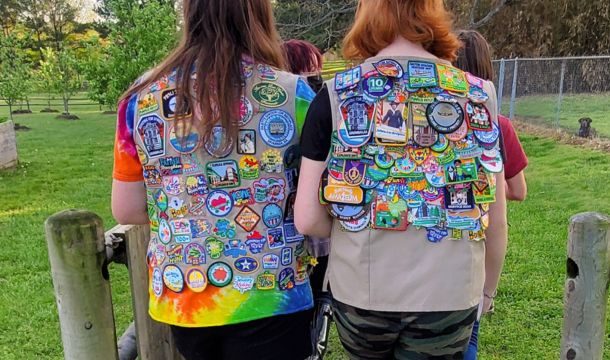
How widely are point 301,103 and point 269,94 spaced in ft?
0.33

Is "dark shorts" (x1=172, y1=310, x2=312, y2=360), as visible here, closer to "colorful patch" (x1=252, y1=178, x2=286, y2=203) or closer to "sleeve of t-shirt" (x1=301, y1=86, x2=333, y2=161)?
"colorful patch" (x1=252, y1=178, x2=286, y2=203)

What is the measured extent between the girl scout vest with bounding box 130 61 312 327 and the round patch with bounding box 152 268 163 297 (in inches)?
0.6

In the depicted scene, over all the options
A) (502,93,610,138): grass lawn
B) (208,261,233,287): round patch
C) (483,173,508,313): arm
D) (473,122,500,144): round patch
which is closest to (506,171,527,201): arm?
(483,173,508,313): arm

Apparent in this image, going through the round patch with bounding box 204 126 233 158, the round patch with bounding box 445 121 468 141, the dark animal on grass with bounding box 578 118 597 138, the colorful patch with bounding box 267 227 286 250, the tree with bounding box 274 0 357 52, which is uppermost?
the tree with bounding box 274 0 357 52

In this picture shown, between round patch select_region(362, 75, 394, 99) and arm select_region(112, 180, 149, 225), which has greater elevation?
round patch select_region(362, 75, 394, 99)

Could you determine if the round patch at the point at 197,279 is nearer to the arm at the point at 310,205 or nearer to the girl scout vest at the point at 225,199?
the girl scout vest at the point at 225,199

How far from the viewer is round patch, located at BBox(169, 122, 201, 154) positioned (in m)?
1.64

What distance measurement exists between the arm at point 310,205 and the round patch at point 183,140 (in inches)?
12.3

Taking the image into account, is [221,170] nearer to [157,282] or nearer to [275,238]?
[275,238]

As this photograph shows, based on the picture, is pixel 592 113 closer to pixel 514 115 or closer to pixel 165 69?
pixel 514 115

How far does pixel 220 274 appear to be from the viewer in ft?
5.53

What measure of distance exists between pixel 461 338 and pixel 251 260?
0.63 m

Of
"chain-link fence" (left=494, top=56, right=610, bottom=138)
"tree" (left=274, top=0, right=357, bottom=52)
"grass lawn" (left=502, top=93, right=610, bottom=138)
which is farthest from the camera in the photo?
"tree" (left=274, top=0, right=357, bottom=52)

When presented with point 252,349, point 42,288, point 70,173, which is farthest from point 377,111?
point 70,173
